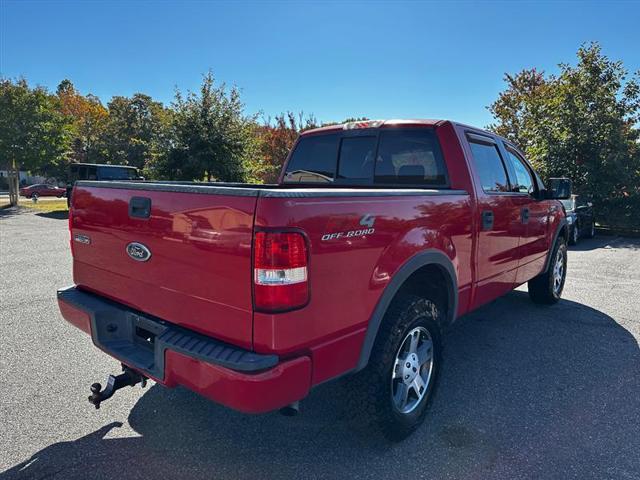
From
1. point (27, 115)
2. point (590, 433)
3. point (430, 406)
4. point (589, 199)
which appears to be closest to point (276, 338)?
point (430, 406)

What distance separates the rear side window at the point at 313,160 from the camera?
3945mm

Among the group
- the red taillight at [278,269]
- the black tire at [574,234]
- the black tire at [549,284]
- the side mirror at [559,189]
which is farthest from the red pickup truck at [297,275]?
the black tire at [574,234]

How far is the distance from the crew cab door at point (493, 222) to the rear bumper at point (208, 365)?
204 cm

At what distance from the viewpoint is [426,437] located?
269 centimetres

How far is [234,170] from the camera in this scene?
1642cm

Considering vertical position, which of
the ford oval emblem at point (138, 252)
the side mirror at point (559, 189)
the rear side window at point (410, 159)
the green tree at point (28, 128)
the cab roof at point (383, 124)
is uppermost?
the green tree at point (28, 128)

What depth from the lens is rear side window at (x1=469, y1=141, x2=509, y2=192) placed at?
354 centimetres

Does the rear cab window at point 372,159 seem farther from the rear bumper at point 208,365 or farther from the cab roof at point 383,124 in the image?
the rear bumper at point 208,365

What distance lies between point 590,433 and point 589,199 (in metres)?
14.8

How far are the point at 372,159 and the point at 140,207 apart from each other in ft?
6.63

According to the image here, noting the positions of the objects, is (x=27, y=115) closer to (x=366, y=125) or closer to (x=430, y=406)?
(x=366, y=125)

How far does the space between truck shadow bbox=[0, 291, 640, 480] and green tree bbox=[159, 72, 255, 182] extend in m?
13.7

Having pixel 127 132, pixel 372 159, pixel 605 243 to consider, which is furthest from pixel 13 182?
pixel 605 243

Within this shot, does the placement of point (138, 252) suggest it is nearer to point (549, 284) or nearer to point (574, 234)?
point (549, 284)
